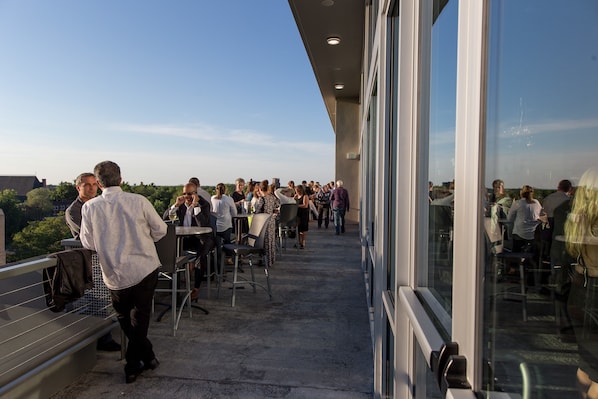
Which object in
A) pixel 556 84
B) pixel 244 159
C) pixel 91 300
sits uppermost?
pixel 244 159

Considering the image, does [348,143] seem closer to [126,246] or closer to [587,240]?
[126,246]

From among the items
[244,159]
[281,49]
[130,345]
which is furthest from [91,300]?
[244,159]

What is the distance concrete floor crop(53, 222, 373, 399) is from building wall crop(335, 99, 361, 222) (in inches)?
340

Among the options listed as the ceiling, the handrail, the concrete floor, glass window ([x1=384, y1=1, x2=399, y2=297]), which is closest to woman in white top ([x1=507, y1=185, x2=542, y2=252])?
glass window ([x1=384, y1=1, x2=399, y2=297])

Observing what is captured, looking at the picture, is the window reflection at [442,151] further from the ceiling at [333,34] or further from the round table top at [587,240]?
the ceiling at [333,34]

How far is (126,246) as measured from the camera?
8.95 ft

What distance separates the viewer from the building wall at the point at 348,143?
540 inches

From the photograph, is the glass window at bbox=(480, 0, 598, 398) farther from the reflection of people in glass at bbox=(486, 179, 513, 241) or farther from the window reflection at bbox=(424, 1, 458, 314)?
the window reflection at bbox=(424, 1, 458, 314)

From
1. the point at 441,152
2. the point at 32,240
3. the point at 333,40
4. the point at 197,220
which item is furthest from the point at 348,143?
the point at 441,152

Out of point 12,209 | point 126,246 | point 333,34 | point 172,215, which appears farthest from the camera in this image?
point 12,209

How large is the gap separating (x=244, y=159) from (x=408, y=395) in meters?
28.4

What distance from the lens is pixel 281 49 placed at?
13906 mm

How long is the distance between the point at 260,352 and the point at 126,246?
1500mm

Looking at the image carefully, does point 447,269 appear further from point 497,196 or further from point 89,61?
point 89,61
